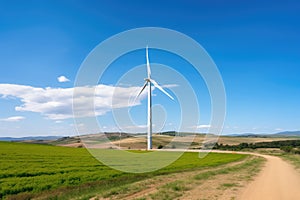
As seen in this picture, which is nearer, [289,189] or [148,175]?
[289,189]

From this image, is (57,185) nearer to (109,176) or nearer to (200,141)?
(109,176)

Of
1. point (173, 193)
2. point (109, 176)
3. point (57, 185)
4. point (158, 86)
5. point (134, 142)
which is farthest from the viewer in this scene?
point (134, 142)

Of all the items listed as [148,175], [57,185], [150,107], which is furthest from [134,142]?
[57,185]

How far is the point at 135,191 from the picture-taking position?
2186 cm

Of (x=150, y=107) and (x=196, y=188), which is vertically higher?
(x=150, y=107)

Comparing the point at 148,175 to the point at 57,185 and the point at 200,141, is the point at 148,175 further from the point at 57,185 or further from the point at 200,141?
the point at 200,141

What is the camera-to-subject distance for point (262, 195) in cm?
1872

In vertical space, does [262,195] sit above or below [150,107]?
below

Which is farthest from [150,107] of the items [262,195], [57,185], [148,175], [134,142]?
[134,142]

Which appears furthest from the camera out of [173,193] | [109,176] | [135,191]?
[109,176]

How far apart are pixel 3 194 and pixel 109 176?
1204cm

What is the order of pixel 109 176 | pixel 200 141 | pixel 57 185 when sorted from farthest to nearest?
pixel 200 141 → pixel 109 176 → pixel 57 185

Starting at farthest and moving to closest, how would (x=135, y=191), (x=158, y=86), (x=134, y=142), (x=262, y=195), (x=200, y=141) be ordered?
(x=200, y=141) → (x=134, y=142) → (x=158, y=86) → (x=135, y=191) → (x=262, y=195)

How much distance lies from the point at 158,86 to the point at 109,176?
41.6 metres
